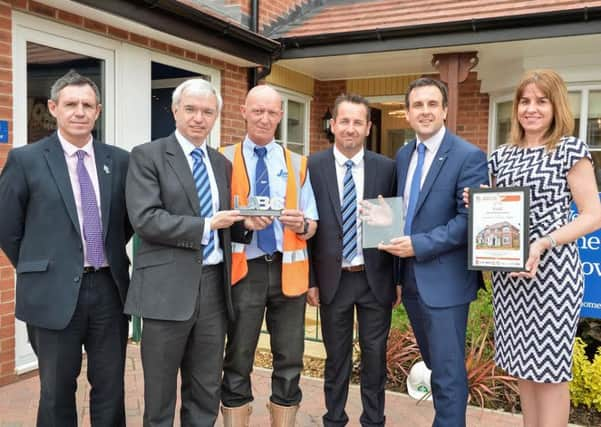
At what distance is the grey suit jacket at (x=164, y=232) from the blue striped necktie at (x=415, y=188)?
119 centimetres

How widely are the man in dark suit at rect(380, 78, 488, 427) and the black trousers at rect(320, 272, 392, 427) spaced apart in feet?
1.13

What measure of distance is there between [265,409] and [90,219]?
6.95 feet

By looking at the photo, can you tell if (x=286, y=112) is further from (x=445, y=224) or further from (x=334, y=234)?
(x=445, y=224)

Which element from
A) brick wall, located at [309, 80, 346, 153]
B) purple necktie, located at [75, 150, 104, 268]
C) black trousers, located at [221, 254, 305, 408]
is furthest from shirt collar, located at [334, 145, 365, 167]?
brick wall, located at [309, 80, 346, 153]

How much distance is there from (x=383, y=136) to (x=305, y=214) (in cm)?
761

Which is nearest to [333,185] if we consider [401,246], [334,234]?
[334,234]

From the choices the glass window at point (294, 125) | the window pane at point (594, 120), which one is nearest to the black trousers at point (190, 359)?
the glass window at point (294, 125)

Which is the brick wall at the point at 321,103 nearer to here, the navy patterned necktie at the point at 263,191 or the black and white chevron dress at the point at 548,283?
the navy patterned necktie at the point at 263,191

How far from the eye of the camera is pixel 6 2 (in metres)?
4.15

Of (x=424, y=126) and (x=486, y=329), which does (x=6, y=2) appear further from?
(x=486, y=329)

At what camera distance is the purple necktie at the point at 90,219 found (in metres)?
2.77

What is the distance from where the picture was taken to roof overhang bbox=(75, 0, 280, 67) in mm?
4777

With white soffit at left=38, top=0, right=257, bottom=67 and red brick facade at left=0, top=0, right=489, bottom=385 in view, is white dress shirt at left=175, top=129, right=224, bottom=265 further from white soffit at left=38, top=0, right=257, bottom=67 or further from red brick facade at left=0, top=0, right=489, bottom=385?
white soffit at left=38, top=0, right=257, bottom=67

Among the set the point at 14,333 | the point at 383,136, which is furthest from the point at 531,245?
the point at 383,136
